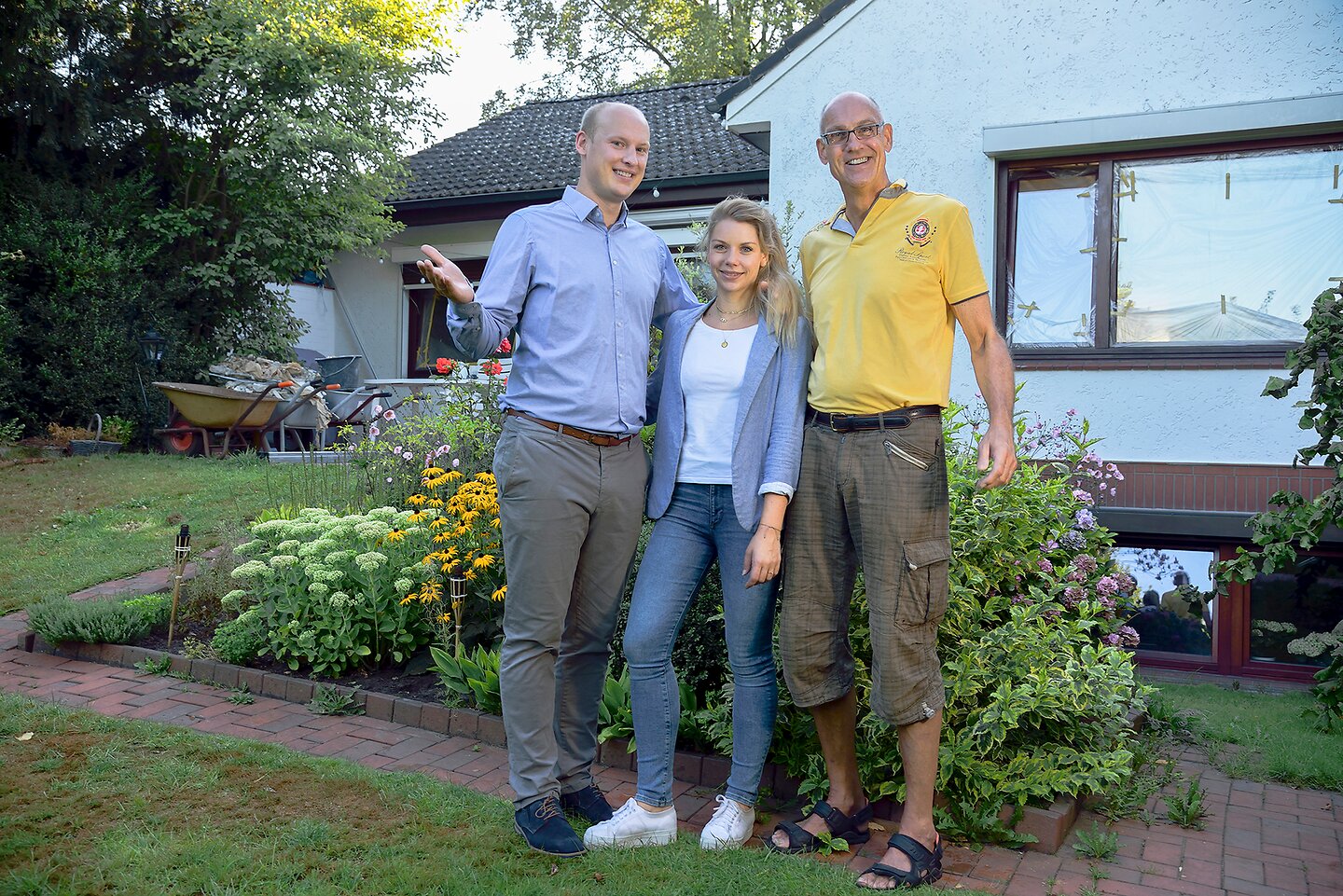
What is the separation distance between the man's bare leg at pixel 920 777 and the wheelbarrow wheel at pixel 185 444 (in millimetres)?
11221

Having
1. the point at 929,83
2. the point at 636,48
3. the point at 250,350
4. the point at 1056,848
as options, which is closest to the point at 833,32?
the point at 929,83

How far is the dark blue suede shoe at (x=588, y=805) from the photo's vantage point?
348 cm

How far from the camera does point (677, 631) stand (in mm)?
3357

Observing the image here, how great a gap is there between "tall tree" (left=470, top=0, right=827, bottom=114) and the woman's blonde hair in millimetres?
22901

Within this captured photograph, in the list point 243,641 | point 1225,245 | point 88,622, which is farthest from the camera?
point 1225,245

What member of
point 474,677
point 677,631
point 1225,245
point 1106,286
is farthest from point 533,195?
point 677,631

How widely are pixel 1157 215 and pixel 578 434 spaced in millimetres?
5554

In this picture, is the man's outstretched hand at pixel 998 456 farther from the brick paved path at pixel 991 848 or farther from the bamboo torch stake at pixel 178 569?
the bamboo torch stake at pixel 178 569

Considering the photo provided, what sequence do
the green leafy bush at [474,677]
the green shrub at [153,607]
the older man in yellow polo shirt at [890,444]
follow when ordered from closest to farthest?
the older man in yellow polo shirt at [890,444] → the green leafy bush at [474,677] → the green shrub at [153,607]

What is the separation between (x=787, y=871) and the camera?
3109mm

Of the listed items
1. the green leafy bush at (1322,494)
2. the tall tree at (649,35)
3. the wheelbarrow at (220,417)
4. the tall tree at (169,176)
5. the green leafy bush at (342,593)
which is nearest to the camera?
the green leafy bush at (1322,494)

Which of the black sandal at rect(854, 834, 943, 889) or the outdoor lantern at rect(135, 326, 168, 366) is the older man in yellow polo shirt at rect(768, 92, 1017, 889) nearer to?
the black sandal at rect(854, 834, 943, 889)

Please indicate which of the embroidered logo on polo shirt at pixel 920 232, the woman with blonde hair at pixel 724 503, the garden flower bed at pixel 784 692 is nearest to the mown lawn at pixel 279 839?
the woman with blonde hair at pixel 724 503

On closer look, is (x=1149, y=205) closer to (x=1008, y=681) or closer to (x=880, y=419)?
(x=1008, y=681)
